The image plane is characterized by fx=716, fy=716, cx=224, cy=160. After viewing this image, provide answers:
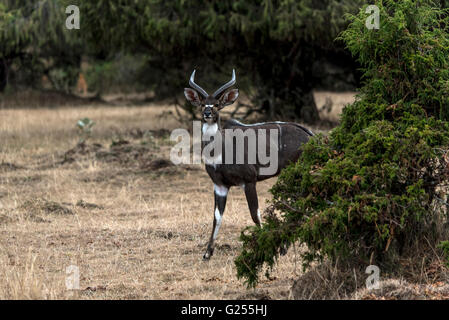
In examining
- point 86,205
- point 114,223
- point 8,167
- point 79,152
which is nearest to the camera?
point 114,223

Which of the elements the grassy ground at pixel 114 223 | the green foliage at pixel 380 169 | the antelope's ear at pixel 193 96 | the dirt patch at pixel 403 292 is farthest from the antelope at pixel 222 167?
the dirt patch at pixel 403 292

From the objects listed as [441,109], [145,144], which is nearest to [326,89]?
[145,144]

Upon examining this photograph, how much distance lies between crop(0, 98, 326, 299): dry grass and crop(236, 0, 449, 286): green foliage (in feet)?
2.42

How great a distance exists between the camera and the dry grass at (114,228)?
279 inches

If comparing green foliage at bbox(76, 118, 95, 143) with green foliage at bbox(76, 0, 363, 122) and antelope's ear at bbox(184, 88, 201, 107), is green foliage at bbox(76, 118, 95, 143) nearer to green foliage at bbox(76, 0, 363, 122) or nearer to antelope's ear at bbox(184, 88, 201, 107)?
green foliage at bbox(76, 0, 363, 122)

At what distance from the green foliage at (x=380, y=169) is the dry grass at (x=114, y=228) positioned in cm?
74

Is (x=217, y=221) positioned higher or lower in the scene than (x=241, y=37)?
lower

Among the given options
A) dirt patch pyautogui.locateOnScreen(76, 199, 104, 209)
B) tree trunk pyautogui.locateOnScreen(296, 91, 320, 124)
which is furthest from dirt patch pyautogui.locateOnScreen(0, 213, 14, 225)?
tree trunk pyautogui.locateOnScreen(296, 91, 320, 124)

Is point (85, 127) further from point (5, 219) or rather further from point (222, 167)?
point (222, 167)

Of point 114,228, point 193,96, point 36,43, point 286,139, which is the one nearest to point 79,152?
point 114,228

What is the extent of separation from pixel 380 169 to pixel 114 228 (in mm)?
4847

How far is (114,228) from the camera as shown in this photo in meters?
10.1

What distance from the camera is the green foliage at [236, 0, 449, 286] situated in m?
6.29

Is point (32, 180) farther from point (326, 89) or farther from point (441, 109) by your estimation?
point (326, 89)
